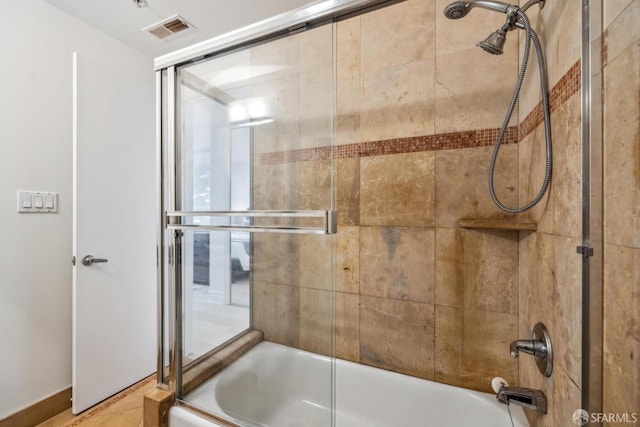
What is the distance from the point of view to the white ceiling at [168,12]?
1.59 meters

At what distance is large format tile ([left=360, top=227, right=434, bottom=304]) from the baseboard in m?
1.96

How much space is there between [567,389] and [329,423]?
885mm

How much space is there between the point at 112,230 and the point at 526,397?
2.32 metres

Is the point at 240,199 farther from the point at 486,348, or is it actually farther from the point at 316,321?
the point at 486,348

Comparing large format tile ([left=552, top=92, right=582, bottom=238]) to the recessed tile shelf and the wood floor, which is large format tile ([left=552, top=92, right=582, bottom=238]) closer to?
the recessed tile shelf

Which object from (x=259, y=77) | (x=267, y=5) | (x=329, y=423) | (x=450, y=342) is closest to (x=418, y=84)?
(x=259, y=77)

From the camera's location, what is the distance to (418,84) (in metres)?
1.35

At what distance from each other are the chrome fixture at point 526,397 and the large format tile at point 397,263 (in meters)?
0.46

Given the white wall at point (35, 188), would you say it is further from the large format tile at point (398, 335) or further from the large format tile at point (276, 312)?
the large format tile at point (398, 335)

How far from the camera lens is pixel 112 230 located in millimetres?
1747

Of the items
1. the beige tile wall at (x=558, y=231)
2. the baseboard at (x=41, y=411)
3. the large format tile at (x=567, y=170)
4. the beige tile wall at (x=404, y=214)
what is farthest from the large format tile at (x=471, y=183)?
the baseboard at (x=41, y=411)

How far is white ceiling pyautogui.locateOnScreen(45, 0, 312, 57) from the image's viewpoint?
1.59 m

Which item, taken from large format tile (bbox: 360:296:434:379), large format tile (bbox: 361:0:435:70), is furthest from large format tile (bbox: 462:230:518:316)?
large format tile (bbox: 361:0:435:70)

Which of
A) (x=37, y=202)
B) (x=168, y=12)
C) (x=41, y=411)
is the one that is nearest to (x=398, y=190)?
(x=168, y=12)
